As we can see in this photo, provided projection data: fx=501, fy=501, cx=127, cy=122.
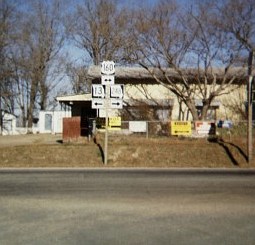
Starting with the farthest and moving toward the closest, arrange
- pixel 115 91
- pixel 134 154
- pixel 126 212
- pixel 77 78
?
pixel 77 78 < pixel 134 154 < pixel 115 91 < pixel 126 212

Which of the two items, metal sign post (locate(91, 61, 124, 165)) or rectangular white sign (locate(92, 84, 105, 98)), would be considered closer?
metal sign post (locate(91, 61, 124, 165))

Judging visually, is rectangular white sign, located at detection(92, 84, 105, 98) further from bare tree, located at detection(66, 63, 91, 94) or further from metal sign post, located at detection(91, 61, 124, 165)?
bare tree, located at detection(66, 63, 91, 94)

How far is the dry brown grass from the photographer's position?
23922 mm

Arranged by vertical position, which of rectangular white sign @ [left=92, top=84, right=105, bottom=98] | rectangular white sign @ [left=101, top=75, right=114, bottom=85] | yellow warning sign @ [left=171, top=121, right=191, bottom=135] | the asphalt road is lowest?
the asphalt road

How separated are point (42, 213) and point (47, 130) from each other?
1784 inches

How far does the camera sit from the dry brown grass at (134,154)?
23.9 metres

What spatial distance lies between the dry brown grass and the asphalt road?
846 cm

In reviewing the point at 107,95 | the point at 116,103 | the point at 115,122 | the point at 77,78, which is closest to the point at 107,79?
the point at 107,95

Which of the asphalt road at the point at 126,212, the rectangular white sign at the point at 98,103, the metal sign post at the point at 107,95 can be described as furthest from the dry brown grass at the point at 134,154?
the asphalt road at the point at 126,212

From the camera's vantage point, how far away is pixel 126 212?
9.89 m

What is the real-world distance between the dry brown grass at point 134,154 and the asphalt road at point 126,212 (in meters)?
8.46

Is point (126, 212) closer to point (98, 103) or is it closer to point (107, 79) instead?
point (107, 79)

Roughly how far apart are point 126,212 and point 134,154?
1522 centimetres

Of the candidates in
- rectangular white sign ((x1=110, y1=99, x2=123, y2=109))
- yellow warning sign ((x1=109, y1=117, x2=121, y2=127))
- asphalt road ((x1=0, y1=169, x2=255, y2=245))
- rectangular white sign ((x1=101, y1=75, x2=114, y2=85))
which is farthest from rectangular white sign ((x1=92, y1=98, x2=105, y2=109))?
asphalt road ((x1=0, y1=169, x2=255, y2=245))
